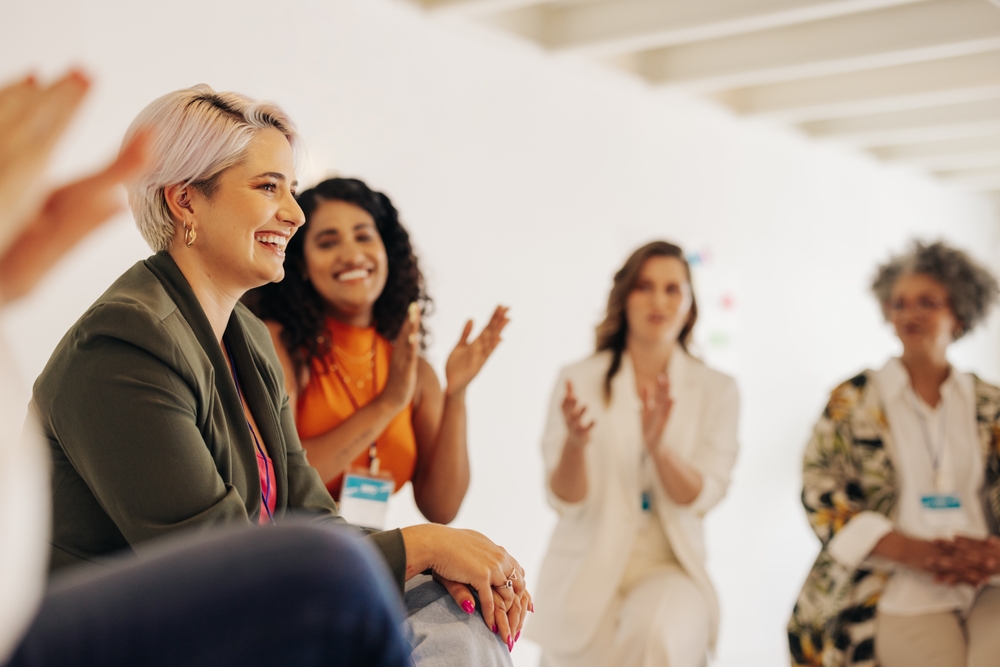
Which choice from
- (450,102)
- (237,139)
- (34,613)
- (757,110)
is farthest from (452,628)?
(757,110)

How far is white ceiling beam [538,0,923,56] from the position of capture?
3.72m

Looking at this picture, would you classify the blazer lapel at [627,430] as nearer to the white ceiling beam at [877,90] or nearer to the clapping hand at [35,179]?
the clapping hand at [35,179]

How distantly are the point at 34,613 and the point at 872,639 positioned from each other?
2642 mm

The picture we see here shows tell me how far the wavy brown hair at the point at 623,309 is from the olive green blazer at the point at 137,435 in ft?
6.44

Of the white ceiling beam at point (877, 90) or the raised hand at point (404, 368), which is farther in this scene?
the white ceiling beam at point (877, 90)

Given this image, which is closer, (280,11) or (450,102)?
(280,11)

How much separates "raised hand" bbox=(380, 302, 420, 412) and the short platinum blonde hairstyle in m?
0.95

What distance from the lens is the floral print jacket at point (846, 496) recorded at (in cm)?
287

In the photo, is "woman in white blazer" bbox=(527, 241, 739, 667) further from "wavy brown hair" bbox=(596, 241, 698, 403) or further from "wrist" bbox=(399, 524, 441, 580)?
"wrist" bbox=(399, 524, 441, 580)

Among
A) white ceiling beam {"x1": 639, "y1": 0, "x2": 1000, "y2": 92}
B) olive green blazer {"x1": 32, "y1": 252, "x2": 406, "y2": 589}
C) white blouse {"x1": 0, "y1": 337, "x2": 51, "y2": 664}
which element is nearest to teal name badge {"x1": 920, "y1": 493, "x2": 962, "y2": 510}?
white ceiling beam {"x1": 639, "y1": 0, "x2": 1000, "y2": 92}

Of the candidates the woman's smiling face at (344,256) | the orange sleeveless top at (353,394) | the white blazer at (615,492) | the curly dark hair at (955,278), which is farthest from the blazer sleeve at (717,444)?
the woman's smiling face at (344,256)

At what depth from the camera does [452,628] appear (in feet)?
4.39

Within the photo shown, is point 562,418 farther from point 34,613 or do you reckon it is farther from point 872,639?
point 34,613

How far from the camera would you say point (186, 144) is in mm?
1591
